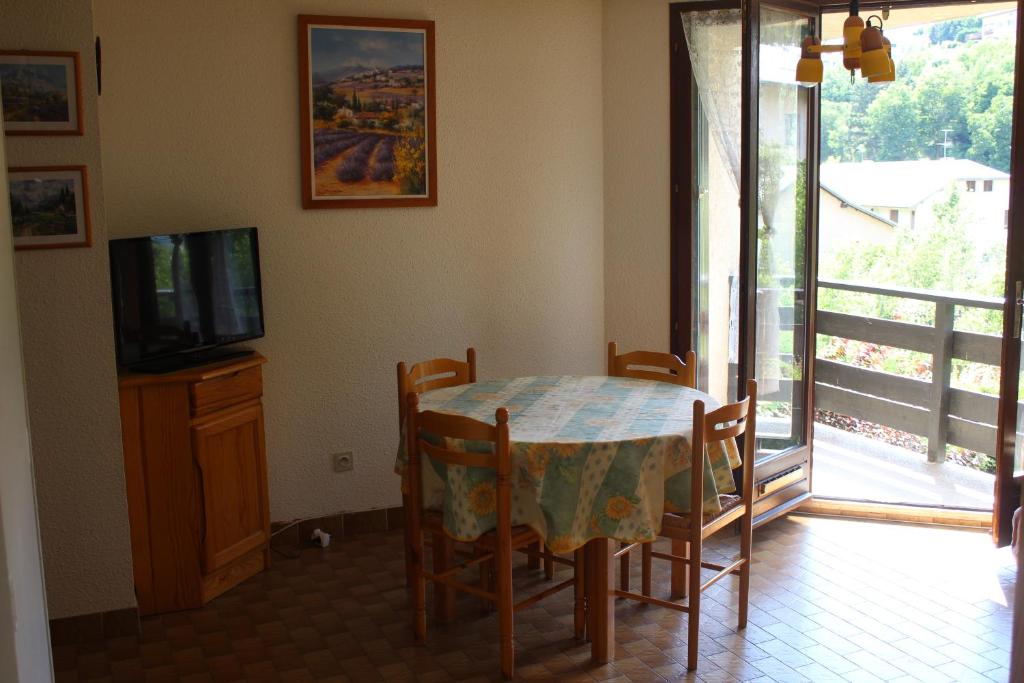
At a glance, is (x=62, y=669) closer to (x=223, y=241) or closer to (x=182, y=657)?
(x=182, y=657)

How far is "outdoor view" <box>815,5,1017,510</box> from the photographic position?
536cm

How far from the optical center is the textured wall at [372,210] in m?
4.10

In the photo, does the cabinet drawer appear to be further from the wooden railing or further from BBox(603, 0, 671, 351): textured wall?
the wooden railing

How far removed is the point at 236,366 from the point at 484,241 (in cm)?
141

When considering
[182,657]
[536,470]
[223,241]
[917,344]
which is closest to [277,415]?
[223,241]

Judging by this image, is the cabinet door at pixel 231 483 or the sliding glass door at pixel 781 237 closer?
the cabinet door at pixel 231 483

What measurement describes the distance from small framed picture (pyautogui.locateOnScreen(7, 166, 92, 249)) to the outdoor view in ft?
12.0

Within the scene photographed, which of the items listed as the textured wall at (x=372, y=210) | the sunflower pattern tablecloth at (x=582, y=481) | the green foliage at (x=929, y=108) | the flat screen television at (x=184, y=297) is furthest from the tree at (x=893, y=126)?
the flat screen television at (x=184, y=297)

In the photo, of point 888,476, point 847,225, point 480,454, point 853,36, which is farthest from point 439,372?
point 847,225

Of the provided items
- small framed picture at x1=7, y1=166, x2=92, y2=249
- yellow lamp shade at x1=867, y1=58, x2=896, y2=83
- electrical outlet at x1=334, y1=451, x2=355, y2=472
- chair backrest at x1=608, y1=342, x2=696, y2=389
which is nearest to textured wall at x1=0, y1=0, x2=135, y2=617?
small framed picture at x1=7, y1=166, x2=92, y2=249

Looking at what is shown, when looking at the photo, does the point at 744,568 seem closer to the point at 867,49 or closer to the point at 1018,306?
the point at 1018,306

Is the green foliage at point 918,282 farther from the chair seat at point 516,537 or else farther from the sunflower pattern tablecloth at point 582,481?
the chair seat at point 516,537

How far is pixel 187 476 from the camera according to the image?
3.81 m

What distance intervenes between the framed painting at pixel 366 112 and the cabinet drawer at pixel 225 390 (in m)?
0.83
